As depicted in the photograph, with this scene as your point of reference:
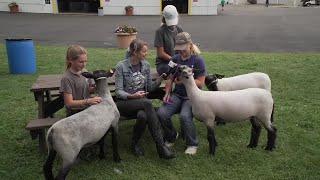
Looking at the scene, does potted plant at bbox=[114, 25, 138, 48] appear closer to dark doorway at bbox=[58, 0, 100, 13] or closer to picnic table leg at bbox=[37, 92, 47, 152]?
picnic table leg at bbox=[37, 92, 47, 152]

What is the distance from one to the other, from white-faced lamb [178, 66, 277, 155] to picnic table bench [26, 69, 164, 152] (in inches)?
40.5

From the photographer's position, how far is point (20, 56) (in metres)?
11.3

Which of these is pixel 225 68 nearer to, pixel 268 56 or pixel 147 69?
pixel 268 56

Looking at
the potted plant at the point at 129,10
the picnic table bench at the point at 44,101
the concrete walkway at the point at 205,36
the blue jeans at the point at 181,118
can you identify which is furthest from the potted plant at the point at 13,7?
the blue jeans at the point at 181,118

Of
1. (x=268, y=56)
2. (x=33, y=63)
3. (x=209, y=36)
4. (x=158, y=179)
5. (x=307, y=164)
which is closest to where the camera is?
(x=158, y=179)

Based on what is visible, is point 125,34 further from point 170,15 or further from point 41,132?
point 41,132

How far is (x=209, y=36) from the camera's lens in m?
20.6

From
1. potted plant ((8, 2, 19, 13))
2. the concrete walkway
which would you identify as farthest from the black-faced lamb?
potted plant ((8, 2, 19, 13))

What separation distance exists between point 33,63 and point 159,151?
7.12 m


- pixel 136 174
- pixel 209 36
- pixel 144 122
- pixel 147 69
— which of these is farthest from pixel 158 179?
pixel 209 36

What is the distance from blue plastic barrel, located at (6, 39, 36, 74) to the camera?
11.3m

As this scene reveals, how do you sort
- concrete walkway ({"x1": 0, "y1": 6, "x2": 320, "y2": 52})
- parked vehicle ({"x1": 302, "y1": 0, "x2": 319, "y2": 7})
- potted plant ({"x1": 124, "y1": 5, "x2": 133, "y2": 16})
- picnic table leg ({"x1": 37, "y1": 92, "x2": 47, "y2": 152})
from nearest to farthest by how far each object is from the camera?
1. picnic table leg ({"x1": 37, "y1": 92, "x2": 47, "y2": 152})
2. concrete walkway ({"x1": 0, "y1": 6, "x2": 320, "y2": 52})
3. potted plant ({"x1": 124, "y1": 5, "x2": 133, "y2": 16})
4. parked vehicle ({"x1": 302, "y1": 0, "x2": 319, "y2": 7})

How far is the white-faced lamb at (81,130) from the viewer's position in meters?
4.49

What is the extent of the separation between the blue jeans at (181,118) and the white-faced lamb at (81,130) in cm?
82
